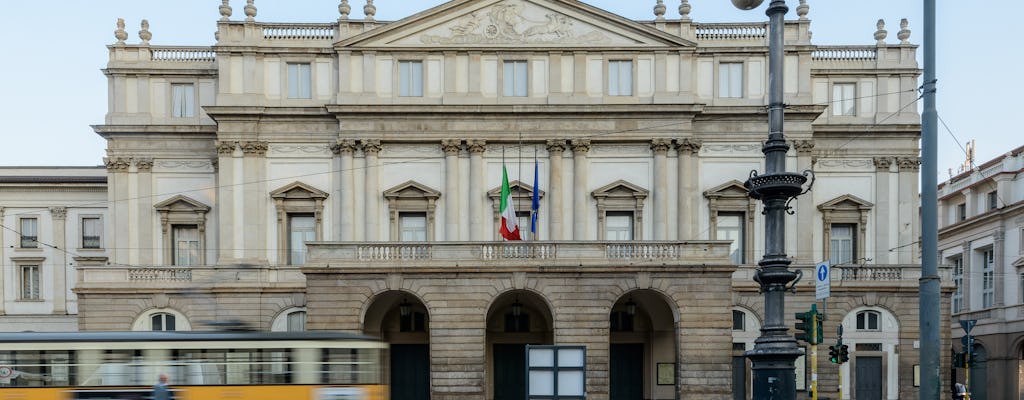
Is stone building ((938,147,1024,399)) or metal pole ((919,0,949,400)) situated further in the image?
stone building ((938,147,1024,399))

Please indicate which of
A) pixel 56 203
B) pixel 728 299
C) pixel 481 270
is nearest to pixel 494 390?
→ pixel 481 270

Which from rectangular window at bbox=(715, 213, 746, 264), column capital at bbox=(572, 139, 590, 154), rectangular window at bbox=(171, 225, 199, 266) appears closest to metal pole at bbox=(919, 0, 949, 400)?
column capital at bbox=(572, 139, 590, 154)

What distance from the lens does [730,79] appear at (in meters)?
49.9

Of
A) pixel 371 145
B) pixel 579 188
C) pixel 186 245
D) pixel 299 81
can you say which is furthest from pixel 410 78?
pixel 186 245

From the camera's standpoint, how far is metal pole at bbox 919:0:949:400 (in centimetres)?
1512

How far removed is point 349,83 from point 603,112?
11323 millimetres

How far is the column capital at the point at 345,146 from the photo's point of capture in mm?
48844

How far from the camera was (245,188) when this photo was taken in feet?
161

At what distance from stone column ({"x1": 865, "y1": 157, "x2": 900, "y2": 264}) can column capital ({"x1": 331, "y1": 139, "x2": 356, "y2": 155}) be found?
23.8 meters

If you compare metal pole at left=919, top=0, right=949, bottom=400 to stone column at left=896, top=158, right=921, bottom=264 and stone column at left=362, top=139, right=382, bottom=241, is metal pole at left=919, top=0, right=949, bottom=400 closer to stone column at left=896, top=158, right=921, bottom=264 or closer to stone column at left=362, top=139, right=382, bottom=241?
stone column at left=362, top=139, right=382, bottom=241

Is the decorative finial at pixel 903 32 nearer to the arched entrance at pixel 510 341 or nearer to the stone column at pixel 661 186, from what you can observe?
the stone column at pixel 661 186

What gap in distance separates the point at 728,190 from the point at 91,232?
108ft

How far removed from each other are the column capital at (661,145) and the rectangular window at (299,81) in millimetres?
15512

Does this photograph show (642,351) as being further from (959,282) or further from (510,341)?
(959,282)
